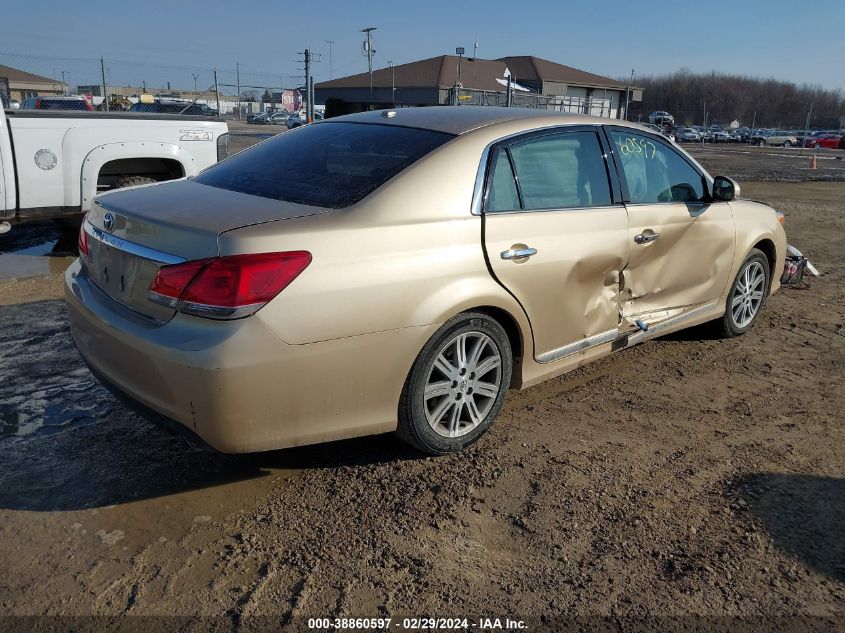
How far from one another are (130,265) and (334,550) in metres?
1.44

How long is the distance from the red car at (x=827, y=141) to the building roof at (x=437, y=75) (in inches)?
899

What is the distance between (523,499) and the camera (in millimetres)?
3127

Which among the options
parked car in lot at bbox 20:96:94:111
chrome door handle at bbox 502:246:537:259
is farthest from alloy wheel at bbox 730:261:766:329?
parked car in lot at bbox 20:96:94:111

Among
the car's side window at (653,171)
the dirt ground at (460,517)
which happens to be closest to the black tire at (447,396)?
the dirt ground at (460,517)

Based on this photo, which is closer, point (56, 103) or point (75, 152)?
point (75, 152)

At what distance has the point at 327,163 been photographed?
360 centimetres

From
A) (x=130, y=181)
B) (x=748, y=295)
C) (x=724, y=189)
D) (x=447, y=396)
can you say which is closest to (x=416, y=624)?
(x=447, y=396)

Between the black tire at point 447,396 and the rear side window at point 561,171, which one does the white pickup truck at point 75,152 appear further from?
the black tire at point 447,396

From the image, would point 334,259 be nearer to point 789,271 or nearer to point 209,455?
point 209,455

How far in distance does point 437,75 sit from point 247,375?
1704 inches

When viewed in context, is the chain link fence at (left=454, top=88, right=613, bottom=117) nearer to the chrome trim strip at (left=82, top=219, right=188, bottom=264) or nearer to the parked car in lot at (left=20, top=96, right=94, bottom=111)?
the parked car in lot at (left=20, top=96, right=94, bottom=111)

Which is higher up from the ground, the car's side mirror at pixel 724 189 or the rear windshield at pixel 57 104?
the rear windshield at pixel 57 104

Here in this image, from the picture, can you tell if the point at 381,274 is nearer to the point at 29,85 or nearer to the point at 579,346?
the point at 579,346

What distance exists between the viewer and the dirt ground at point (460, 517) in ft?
8.14
